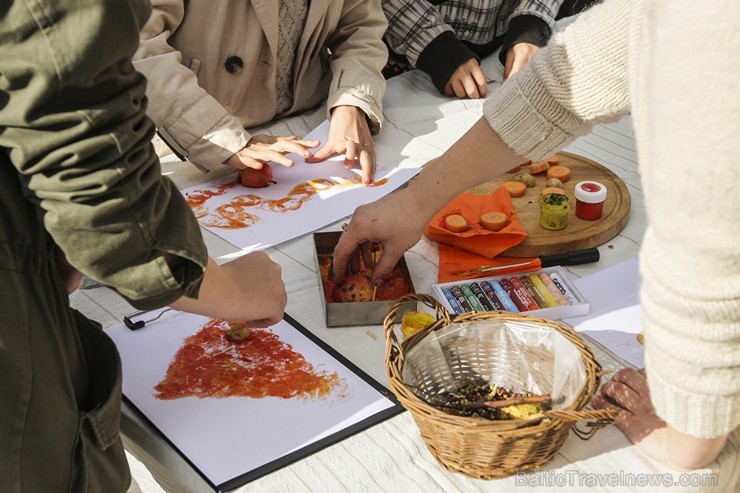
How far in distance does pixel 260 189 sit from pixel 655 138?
1.20 m

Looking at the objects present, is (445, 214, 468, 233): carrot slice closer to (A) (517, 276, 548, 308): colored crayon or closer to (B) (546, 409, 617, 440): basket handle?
(A) (517, 276, 548, 308): colored crayon

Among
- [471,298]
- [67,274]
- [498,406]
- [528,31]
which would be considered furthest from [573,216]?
[67,274]

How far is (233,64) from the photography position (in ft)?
6.39

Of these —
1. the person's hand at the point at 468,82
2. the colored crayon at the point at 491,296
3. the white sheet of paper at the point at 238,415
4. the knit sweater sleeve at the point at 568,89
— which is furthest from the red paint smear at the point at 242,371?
the person's hand at the point at 468,82

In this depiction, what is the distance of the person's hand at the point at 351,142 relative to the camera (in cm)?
187

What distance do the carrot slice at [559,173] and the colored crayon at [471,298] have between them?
0.48 meters

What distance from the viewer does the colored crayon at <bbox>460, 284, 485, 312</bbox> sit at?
1.37 m

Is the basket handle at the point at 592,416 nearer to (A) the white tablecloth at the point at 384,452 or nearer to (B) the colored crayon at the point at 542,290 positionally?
(A) the white tablecloth at the point at 384,452

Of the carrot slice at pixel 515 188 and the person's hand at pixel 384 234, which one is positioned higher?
A: the person's hand at pixel 384 234

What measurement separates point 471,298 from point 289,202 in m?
0.56

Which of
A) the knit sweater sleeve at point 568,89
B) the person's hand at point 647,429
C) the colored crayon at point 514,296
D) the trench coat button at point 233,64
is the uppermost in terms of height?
the knit sweater sleeve at point 568,89

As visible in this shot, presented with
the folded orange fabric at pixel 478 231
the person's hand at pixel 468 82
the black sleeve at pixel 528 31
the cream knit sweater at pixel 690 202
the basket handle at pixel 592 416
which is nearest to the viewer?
the cream knit sweater at pixel 690 202

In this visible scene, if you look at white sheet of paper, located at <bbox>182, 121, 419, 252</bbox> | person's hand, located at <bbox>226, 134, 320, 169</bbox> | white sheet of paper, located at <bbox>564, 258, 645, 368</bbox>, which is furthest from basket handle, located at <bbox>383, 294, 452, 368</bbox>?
person's hand, located at <bbox>226, 134, 320, 169</bbox>

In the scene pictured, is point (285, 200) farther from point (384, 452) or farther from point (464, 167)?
point (384, 452)
